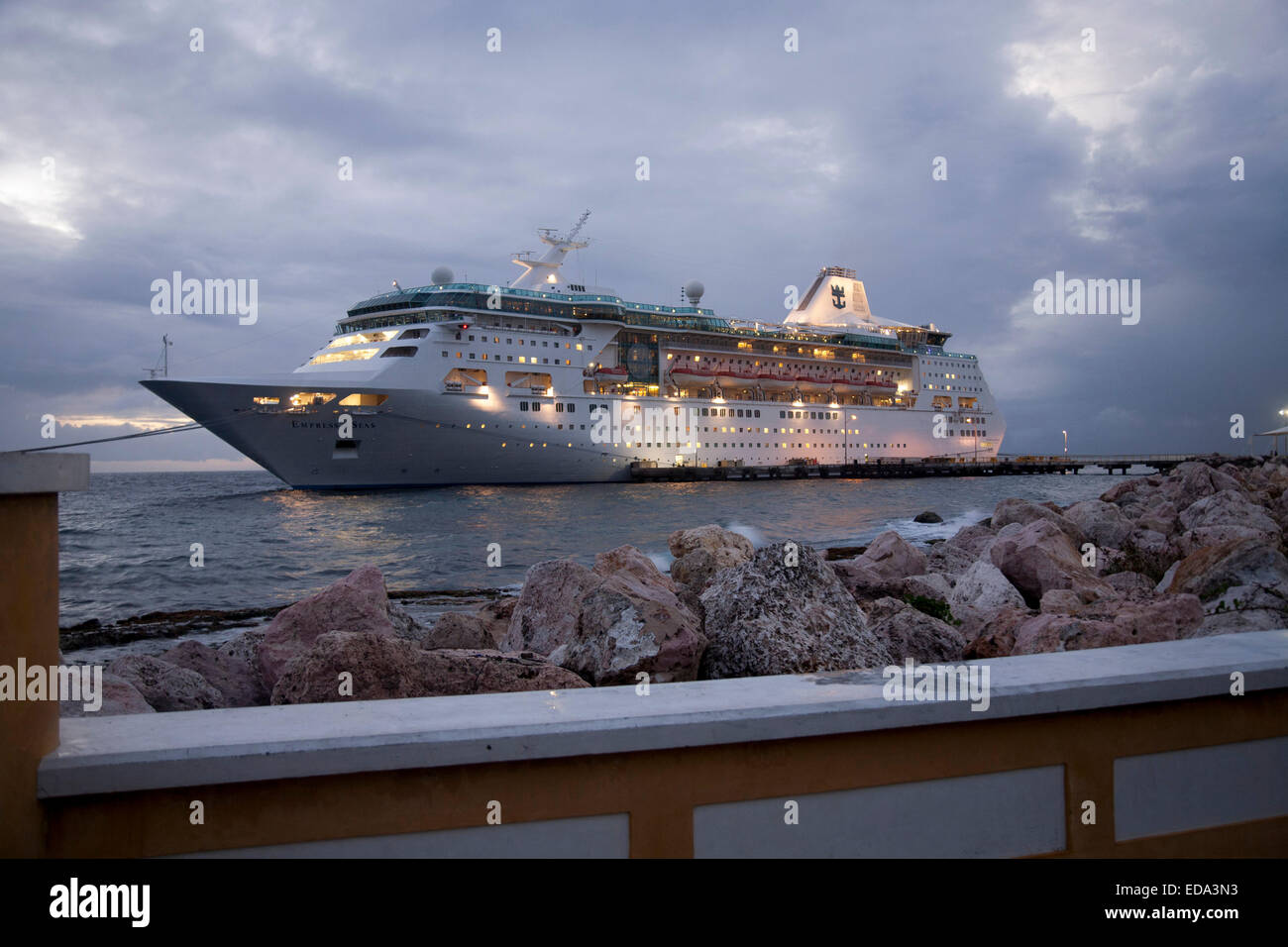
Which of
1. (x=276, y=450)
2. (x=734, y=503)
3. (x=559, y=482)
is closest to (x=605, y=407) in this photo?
(x=559, y=482)

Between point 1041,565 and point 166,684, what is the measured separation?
7192mm

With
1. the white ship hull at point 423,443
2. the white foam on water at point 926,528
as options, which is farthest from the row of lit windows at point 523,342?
the white foam on water at point 926,528

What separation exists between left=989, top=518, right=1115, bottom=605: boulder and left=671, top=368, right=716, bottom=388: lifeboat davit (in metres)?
42.6

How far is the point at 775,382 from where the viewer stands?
5391 cm

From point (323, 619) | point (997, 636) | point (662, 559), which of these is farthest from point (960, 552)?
point (323, 619)

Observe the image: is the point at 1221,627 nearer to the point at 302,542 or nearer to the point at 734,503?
the point at 302,542

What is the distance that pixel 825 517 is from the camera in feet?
86.2

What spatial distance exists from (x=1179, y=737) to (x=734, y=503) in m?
30.3

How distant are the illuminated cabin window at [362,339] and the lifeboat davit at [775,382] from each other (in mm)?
24462

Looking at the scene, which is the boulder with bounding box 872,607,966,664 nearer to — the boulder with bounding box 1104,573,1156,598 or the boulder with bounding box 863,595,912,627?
the boulder with bounding box 863,595,912,627

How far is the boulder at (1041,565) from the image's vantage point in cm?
741

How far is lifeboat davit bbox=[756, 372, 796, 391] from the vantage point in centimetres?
5350

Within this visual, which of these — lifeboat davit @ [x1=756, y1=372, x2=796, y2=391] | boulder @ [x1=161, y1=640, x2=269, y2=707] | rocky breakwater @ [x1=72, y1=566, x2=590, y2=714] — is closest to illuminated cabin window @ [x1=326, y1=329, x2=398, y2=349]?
lifeboat davit @ [x1=756, y1=372, x2=796, y2=391]
